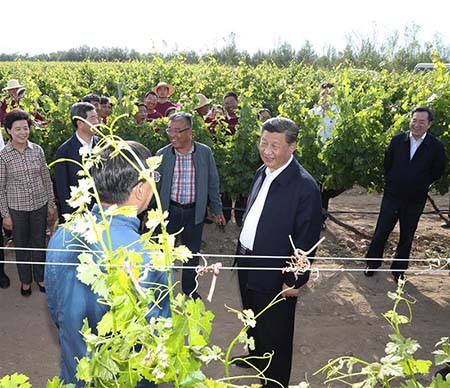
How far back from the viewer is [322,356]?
13.1 feet

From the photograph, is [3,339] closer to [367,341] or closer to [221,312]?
[221,312]

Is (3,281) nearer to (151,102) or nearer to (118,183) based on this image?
(118,183)

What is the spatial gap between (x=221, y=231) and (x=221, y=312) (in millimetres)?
2202

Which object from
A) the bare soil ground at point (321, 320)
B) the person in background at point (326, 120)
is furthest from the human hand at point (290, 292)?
the person in background at point (326, 120)

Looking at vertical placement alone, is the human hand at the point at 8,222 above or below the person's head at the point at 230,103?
below

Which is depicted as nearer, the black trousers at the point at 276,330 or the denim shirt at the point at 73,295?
the denim shirt at the point at 73,295

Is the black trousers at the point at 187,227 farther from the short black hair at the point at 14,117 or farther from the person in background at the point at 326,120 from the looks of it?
the person in background at the point at 326,120

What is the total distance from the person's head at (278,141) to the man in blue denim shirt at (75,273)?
1.29 m

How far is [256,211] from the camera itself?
10.5 ft

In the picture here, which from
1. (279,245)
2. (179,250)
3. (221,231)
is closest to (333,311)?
(279,245)

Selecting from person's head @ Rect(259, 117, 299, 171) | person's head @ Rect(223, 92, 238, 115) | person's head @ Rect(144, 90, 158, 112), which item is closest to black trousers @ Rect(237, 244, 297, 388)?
person's head @ Rect(259, 117, 299, 171)

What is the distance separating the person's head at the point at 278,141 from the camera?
3076 mm

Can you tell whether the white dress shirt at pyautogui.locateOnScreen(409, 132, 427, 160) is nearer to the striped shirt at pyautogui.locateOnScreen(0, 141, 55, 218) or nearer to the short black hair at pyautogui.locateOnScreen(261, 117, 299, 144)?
the short black hair at pyautogui.locateOnScreen(261, 117, 299, 144)

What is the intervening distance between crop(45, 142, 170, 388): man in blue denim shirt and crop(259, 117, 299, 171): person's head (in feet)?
4.23
